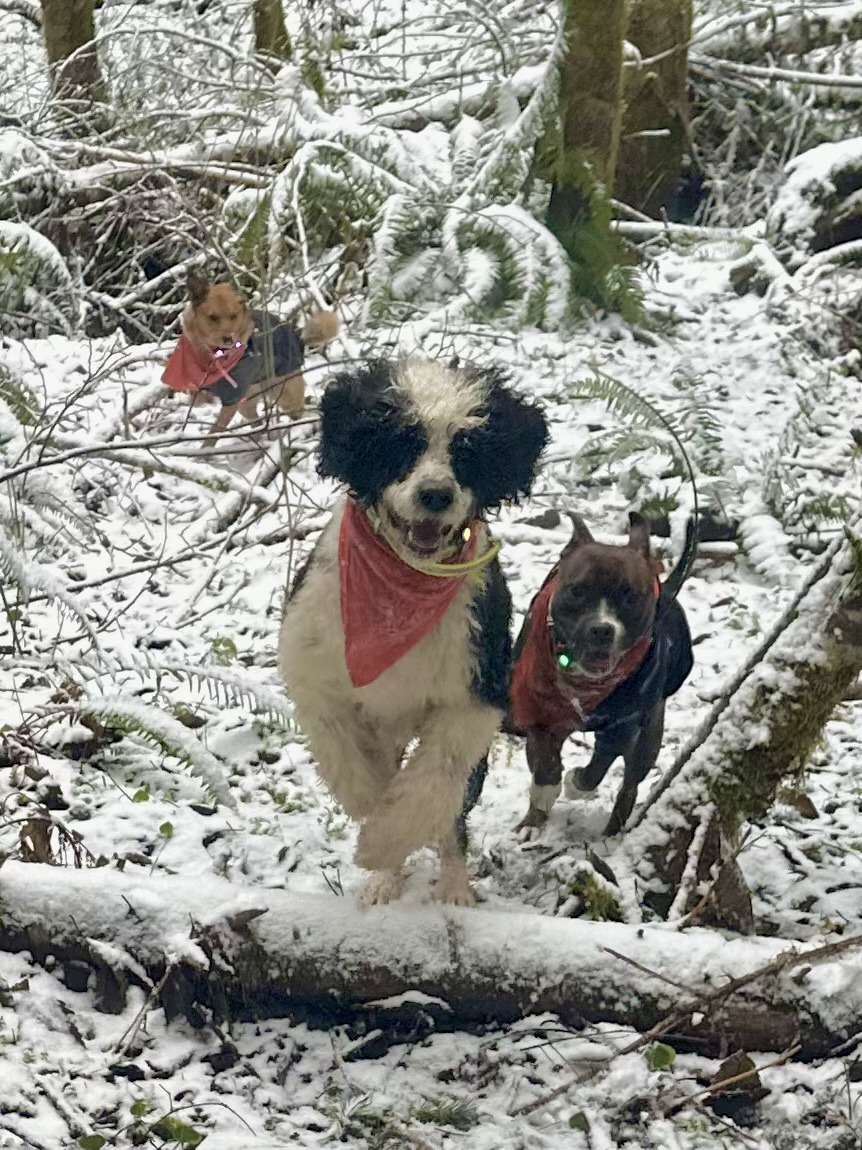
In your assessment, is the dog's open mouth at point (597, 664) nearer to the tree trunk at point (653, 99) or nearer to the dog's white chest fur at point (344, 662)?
the dog's white chest fur at point (344, 662)

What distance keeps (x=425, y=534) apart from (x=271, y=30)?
6.40 metres

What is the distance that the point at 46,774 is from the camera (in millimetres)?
3268

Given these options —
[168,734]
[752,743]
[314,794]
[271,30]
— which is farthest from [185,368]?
[271,30]

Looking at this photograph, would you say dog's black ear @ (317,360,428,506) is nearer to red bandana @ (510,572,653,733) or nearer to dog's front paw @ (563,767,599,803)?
red bandana @ (510,572,653,733)

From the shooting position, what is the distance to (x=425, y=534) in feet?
8.00

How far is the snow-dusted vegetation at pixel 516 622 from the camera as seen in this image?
235 centimetres

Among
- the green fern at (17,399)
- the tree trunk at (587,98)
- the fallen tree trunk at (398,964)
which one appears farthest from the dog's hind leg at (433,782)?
the tree trunk at (587,98)

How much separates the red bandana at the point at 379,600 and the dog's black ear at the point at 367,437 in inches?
4.7

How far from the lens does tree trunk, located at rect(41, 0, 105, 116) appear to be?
716 centimetres

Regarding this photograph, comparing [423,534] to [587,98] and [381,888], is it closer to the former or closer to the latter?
[381,888]

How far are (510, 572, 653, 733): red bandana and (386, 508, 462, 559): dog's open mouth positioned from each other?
73 centimetres

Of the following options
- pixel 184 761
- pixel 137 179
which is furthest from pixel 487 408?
pixel 137 179

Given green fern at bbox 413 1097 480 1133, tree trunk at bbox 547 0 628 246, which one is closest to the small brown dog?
tree trunk at bbox 547 0 628 246

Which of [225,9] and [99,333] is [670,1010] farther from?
[225,9]
